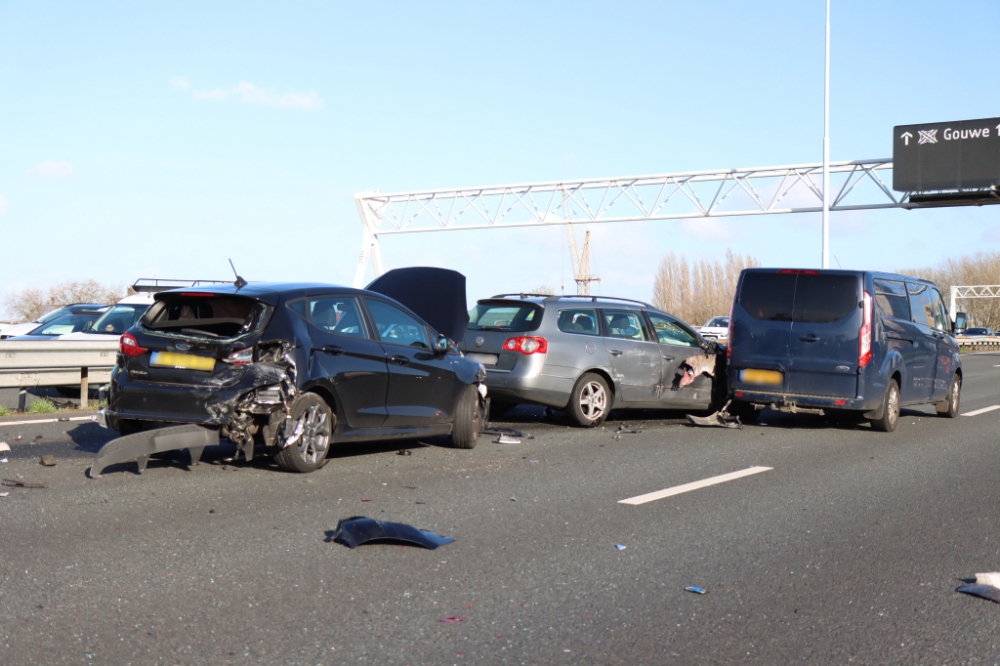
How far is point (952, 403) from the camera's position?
1484 cm

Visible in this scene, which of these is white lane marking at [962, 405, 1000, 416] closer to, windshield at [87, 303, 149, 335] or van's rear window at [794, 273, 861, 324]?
van's rear window at [794, 273, 861, 324]

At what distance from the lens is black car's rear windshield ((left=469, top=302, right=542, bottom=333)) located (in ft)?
39.6

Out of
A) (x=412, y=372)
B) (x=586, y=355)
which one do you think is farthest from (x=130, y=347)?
(x=586, y=355)

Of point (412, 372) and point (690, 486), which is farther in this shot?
point (412, 372)

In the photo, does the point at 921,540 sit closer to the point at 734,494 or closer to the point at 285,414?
the point at 734,494

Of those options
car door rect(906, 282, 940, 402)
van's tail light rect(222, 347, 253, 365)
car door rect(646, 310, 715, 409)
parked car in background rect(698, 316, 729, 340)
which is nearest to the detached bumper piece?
van's tail light rect(222, 347, 253, 365)

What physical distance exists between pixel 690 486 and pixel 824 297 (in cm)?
525

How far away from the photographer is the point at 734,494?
7.81 metres

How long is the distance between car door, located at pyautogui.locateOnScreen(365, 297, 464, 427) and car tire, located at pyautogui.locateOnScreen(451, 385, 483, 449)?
5.5 inches

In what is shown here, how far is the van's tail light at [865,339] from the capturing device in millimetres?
12141

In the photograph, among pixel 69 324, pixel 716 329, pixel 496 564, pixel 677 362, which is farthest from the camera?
pixel 716 329

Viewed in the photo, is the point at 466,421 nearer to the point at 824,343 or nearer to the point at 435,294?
the point at 435,294

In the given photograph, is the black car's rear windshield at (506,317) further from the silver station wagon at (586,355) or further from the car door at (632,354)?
the car door at (632,354)

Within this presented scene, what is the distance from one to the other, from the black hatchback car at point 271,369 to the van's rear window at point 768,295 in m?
5.49
